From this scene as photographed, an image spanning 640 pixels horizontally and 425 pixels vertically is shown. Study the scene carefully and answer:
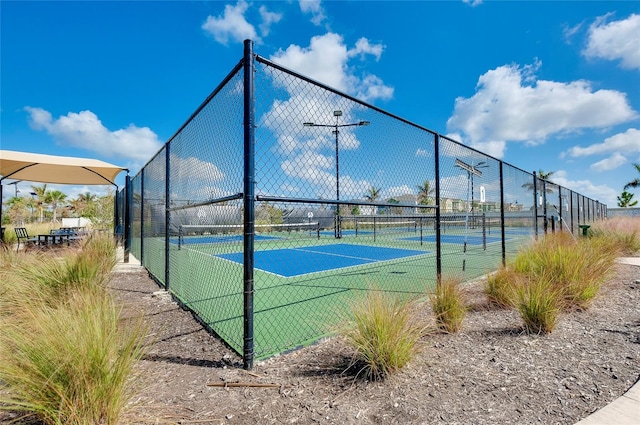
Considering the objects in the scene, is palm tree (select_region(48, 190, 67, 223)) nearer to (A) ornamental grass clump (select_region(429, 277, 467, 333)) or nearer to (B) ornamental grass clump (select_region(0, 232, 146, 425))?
(B) ornamental grass clump (select_region(0, 232, 146, 425))

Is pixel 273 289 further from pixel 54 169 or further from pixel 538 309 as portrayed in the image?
pixel 54 169

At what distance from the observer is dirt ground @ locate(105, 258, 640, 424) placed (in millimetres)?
1859

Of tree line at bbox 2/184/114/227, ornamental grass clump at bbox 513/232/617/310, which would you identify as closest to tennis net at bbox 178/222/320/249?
ornamental grass clump at bbox 513/232/617/310

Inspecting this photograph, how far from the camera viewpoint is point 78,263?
13.7 feet

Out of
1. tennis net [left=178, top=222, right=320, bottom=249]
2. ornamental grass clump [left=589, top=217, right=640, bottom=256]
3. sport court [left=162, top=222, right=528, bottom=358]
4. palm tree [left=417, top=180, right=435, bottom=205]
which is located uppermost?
palm tree [left=417, top=180, right=435, bottom=205]

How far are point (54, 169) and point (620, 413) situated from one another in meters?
13.2

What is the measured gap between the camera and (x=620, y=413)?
6.02 ft

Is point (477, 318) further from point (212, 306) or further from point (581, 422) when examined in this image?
point (212, 306)

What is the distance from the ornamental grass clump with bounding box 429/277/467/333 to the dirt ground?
95 mm

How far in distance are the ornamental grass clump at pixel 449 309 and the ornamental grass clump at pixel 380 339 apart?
30.0 inches

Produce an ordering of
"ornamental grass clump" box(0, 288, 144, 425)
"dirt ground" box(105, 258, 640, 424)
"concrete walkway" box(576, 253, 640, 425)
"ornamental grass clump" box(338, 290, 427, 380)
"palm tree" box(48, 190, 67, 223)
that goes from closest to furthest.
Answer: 1. "ornamental grass clump" box(0, 288, 144, 425)
2. "concrete walkway" box(576, 253, 640, 425)
3. "dirt ground" box(105, 258, 640, 424)
4. "ornamental grass clump" box(338, 290, 427, 380)
5. "palm tree" box(48, 190, 67, 223)

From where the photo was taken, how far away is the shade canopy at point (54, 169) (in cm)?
805

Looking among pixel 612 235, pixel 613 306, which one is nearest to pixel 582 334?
pixel 613 306

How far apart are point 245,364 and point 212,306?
1.49m
